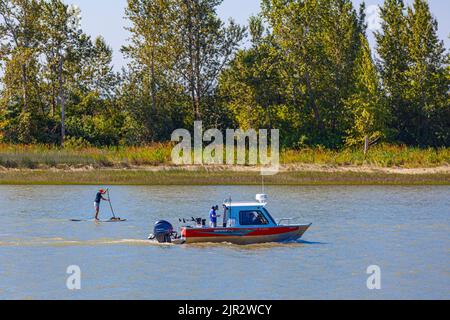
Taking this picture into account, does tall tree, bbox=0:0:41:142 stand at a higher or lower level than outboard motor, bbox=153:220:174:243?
higher

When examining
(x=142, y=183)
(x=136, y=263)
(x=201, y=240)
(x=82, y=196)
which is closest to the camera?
(x=136, y=263)

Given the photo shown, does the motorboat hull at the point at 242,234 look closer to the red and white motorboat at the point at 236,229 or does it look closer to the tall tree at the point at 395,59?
the red and white motorboat at the point at 236,229

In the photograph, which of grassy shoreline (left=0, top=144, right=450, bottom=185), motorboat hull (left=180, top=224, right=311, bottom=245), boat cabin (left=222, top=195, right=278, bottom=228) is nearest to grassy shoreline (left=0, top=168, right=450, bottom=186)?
grassy shoreline (left=0, top=144, right=450, bottom=185)

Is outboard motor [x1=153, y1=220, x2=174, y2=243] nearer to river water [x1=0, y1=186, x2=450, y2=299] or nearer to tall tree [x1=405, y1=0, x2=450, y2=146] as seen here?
river water [x1=0, y1=186, x2=450, y2=299]

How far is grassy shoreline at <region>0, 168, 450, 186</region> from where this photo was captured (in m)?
67.5

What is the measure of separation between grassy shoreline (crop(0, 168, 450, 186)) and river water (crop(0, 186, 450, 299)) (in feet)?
32.7

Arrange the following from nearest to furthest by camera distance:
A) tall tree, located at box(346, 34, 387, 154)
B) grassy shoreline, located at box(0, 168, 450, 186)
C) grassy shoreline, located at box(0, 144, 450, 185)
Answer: grassy shoreline, located at box(0, 168, 450, 186), grassy shoreline, located at box(0, 144, 450, 185), tall tree, located at box(346, 34, 387, 154)

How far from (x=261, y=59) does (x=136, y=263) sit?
48.1 m

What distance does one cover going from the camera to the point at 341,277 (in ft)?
113

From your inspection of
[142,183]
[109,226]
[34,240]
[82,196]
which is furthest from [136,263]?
[142,183]

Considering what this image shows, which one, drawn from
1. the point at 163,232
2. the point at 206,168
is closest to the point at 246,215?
the point at 163,232
